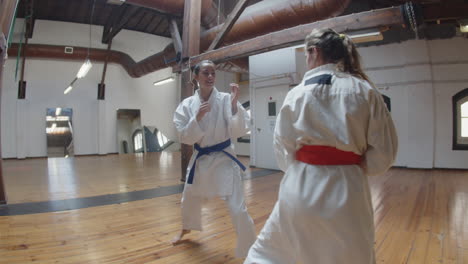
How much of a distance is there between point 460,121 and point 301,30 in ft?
16.9

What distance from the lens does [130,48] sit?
11.7 meters

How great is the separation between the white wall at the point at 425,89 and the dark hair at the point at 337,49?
5.29 m

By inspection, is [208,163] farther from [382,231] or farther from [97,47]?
[97,47]

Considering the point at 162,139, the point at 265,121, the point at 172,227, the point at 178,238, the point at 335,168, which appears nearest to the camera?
the point at 335,168

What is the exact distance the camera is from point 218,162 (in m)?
1.97

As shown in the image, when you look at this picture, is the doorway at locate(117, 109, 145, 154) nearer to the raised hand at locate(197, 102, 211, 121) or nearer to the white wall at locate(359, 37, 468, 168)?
the white wall at locate(359, 37, 468, 168)

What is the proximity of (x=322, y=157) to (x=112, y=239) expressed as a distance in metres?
2.14

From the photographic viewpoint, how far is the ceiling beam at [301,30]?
309 centimetres

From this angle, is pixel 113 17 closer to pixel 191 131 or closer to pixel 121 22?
pixel 121 22

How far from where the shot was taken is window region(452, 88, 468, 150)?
20.9 ft

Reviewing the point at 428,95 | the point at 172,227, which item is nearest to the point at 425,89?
the point at 428,95

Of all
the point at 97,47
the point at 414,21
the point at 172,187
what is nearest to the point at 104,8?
the point at 97,47

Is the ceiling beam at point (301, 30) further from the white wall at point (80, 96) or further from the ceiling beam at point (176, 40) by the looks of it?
the white wall at point (80, 96)

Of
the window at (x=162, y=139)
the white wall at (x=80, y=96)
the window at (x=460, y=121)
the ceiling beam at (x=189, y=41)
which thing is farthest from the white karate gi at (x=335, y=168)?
the window at (x=162, y=139)
